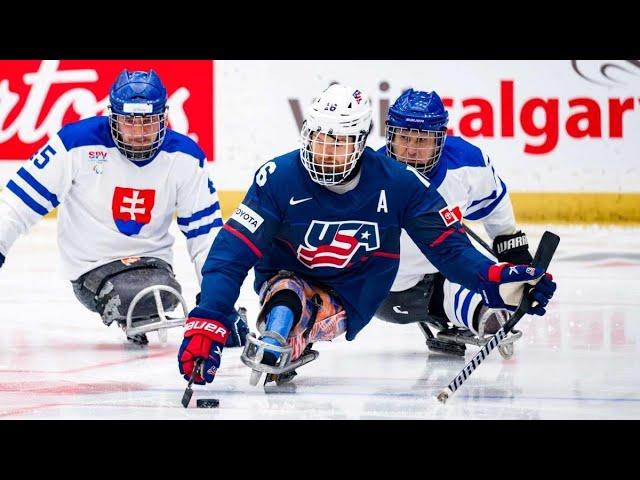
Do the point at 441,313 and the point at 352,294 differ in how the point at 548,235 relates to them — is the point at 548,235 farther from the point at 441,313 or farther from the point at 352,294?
the point at 441,313

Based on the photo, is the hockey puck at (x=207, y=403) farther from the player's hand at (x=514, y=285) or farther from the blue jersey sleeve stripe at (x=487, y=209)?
the blue jersey sleeve stripe at (x=487, y=209)

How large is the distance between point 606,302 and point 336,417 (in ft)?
7.41

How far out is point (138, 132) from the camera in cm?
419

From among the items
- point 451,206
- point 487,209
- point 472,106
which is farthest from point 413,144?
point 472,106

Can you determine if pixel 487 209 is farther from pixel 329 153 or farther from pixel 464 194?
pixel 329 153

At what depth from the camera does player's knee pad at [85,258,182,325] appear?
14.3 ft

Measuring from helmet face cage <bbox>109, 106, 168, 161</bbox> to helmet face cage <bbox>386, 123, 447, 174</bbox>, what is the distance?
2.49 feet

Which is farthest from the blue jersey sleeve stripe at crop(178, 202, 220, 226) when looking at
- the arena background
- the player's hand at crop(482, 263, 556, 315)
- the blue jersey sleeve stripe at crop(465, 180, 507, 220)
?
the arena background

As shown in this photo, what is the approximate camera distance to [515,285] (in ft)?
11.5

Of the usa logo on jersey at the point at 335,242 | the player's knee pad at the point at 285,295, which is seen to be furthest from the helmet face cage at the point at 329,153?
the player's knee pad at the point at 285,295

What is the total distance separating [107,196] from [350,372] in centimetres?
106

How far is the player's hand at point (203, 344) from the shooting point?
10.7ft

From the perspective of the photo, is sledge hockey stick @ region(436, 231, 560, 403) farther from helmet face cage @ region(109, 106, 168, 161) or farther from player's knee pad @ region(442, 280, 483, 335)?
helmet face cage @ region(109, 106, 168, 161)
